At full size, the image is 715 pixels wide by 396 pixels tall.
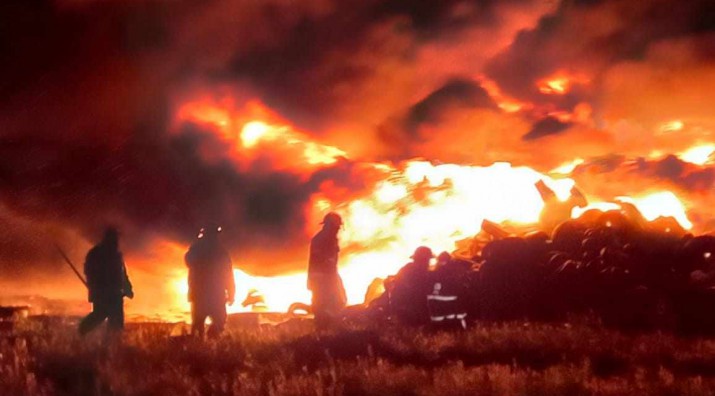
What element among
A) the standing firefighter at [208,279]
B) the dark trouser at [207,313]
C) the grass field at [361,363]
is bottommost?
the grass field at [361,363]

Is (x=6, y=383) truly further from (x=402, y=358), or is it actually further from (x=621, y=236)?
(x=621, y=236)

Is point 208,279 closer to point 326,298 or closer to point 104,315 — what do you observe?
point 104,315

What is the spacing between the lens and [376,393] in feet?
28.8

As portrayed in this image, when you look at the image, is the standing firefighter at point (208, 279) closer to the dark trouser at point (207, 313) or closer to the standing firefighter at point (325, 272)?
the dark trouser at point (207, 313)

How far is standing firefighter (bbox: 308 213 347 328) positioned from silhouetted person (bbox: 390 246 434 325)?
172 centimetres

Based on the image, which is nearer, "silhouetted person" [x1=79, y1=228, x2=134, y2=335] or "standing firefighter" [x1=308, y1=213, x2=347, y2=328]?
"silhouetted person" [x1=79, y1=228, x2=134, y2=335]

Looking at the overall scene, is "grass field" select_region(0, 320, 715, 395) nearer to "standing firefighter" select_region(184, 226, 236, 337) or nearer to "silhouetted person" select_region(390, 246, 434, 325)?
"standing firefighter" select_region(184, 226, 236, 337)

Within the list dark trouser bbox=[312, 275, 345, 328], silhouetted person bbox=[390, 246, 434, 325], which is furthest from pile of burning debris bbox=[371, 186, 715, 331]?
dark trouser bbox=[312, 275, 345, 328]

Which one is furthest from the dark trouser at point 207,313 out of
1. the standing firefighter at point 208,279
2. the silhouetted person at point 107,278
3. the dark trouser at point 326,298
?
the dark trouser at point 326,298

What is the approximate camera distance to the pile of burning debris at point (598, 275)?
54.0ft

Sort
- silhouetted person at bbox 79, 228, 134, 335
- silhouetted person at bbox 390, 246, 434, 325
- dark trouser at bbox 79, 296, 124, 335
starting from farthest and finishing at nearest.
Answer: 1. silhouetted person at bbox 390, 246, 434, 325
2. silhouetted person at bbox 79, 228, 134, 335
3. dark trouser at bbox 79, 296, 124, 335

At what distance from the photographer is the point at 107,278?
13.5 m

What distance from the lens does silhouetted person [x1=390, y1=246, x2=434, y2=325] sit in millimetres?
16609

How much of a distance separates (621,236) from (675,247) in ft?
4.12
